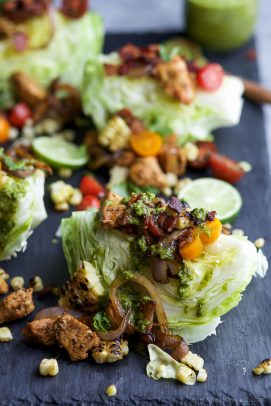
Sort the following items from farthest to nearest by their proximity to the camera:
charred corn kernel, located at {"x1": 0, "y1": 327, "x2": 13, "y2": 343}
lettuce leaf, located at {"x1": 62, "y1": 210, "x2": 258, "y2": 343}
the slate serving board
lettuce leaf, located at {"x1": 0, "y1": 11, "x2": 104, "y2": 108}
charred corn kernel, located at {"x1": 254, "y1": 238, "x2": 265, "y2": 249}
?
lettuce leaf, located at {"x1": 0, "y1": 11, "x2": 104, "y2": 108} → charred corn kernel, located at {"x1": 254, "y1": 238, "x2": 265, "y2": 249} → charred corn kernel, located at {"x1": 0, "y1": 327, "x2": 13, "y2": 343} → lettuce leaf, located at {"x1": 62, "y1": 210, "x2": 258, "y2": 343} → the slate serving board

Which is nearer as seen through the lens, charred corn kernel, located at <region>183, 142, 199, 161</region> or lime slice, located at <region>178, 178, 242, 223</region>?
lime slice, located at <region>178, 178, 242, 223</region>

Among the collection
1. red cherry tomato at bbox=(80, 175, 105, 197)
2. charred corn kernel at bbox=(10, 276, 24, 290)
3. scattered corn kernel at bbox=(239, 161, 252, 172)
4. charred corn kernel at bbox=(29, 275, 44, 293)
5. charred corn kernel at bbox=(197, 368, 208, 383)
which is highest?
scattered corn kernel at bbox=(239, 161, 252, 172)

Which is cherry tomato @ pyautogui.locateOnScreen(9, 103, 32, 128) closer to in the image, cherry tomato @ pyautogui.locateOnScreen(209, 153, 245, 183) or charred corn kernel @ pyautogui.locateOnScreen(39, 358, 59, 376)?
cherry tomato @ pyautogui.locateOnScreen(209, 153, 245, 183)

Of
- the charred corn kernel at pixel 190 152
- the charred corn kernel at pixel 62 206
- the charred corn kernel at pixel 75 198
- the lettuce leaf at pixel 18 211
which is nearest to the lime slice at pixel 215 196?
the charred corn kernel at pixel 190 152

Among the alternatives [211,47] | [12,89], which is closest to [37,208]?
[12,89]

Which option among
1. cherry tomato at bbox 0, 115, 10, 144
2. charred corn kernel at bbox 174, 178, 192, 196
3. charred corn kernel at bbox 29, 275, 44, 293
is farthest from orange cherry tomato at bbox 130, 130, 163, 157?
charred corn kernel at bbox 29, 275, 44, 293

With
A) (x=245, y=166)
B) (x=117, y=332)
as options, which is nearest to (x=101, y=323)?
(x=117, y=332)

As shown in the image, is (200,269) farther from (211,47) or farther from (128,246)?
(211,47)

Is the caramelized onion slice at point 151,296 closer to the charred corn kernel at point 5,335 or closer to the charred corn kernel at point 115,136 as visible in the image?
the charred corn kernel at point 5,335
